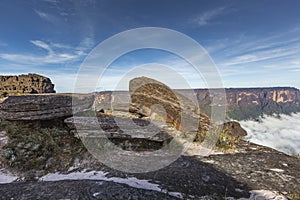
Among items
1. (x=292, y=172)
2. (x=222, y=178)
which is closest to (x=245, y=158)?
(x=292, y=172)

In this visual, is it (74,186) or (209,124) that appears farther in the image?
(209,124)

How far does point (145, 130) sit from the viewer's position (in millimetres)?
11305

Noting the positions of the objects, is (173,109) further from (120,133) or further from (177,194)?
(177,194)

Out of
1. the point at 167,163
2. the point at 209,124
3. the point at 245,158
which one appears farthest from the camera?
the point at 209,124

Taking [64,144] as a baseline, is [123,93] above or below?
above

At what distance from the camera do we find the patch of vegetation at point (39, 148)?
8859 millimetres

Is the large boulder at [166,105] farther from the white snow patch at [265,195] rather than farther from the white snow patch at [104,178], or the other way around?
the white snow patch at [104,178]

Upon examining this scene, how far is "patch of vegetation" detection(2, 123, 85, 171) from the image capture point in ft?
29.1

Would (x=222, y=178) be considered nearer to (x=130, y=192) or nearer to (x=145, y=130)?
(x=130, y=192)

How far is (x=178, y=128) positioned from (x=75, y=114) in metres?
7.24

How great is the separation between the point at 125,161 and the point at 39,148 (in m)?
4.56

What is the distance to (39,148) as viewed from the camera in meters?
9.66

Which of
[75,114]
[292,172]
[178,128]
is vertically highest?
[75,114]

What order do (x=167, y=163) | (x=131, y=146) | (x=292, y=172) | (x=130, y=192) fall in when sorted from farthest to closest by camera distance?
(x=131, y=146), (x=167, y=163), (x=292, y=172), (x=130, y=192)
